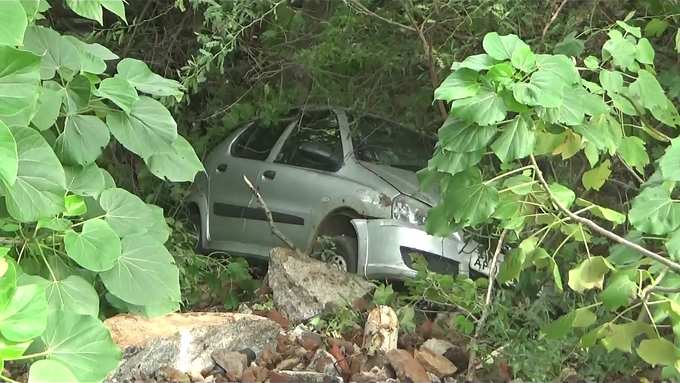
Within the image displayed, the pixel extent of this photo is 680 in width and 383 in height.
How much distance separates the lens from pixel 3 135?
1576mm

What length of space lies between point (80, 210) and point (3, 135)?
→ 80cm

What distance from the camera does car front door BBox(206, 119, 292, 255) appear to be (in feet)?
21.9

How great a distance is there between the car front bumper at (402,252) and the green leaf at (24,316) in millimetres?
3916

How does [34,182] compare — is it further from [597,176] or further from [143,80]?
[597,176]

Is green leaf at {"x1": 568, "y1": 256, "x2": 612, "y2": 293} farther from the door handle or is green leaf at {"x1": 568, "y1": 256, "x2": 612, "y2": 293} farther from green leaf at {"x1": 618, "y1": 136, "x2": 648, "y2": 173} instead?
the door handle

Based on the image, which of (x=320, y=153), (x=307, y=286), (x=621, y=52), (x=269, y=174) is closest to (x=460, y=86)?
(x=621, y=52)

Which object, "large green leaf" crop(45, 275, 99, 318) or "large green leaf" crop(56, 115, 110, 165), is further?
"large green leaf" crop(56, 115, 110, 165)

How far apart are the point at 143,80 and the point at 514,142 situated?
1245mm

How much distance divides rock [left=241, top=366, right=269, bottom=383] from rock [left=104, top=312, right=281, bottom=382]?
0.18m

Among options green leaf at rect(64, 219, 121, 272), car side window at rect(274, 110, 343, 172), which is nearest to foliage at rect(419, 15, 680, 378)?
green leaf at rect(64, 219, 121, 272)

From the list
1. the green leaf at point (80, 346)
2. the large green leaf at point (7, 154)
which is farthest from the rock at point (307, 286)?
the large green leaf at point (7, 154)

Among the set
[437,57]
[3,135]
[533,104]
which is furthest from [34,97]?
[437,57]

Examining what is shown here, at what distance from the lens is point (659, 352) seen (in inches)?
98.0

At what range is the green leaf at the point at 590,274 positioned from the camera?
2537 mm
